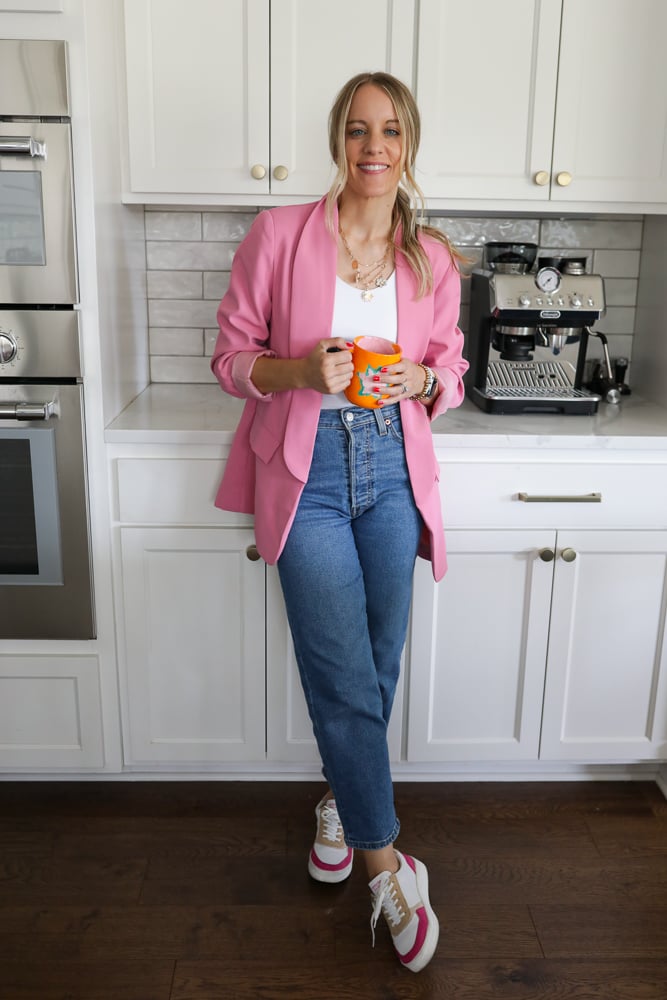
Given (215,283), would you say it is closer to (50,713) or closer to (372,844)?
(50,713)

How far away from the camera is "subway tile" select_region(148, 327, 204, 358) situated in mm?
2543

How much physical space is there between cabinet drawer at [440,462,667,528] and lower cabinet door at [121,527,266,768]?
0.49 m

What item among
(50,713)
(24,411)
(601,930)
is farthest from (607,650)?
(24,411)

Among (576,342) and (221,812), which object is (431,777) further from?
(576,342)

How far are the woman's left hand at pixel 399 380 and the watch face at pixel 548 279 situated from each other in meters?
0.67

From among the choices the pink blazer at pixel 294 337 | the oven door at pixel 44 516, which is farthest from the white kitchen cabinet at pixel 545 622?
the oven door at pixel 44 516

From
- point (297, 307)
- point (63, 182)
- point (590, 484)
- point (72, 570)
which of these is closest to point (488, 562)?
point (590, 484)

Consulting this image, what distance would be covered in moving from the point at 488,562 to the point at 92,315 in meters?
1.03

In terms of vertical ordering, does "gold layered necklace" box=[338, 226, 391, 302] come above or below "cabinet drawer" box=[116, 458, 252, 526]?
above

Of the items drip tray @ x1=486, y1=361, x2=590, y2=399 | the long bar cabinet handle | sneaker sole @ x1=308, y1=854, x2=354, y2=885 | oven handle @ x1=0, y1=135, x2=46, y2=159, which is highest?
oven handle @ x1=0, y1=135, x2=46, y2=159

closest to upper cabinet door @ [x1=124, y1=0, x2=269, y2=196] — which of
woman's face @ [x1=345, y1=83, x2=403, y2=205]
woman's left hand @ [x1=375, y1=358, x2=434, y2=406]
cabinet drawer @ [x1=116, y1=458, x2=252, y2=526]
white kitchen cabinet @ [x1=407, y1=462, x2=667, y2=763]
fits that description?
woman's face @ [x1=345, y1=83, x2=403, y2=205]

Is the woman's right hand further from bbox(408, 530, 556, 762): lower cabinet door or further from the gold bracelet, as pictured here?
bbox(408, 530, 556, 762): lower cabinet door

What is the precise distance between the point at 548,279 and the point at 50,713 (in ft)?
5.16

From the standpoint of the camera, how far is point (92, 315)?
6.28ft
